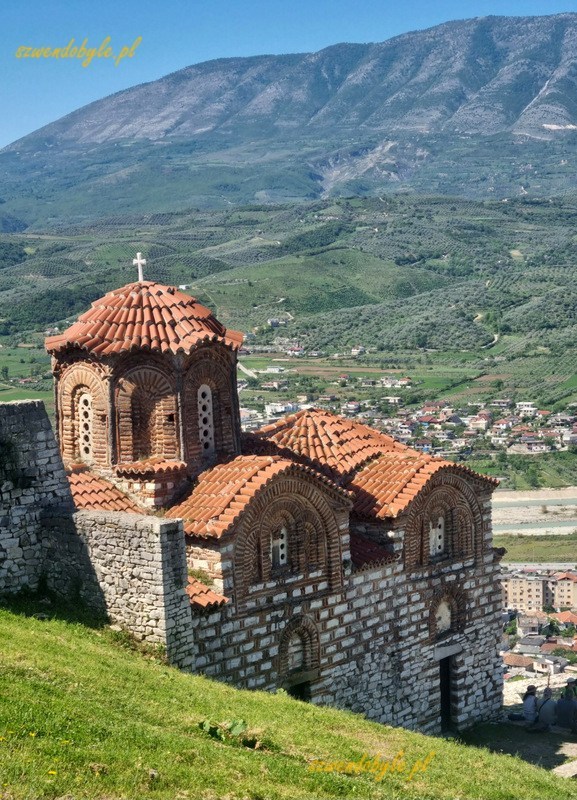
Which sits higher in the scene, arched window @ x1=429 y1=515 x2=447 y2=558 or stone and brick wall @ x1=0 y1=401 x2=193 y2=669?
stone and brick wall @ x1=0 y1=401 x2=193 y2=669

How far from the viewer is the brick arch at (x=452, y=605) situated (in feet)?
66.5

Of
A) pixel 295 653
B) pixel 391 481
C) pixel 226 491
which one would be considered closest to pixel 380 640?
pixel 295 653

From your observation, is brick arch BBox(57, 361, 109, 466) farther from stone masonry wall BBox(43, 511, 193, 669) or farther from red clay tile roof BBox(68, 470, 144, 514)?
stone masonry wall BBox(43, 511, 193, 669)

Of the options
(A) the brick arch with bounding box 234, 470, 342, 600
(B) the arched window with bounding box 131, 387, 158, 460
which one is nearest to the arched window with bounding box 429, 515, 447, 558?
(A) the brick arch with bounding box 234, 470, 342, 600

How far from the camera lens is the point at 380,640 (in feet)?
63.4

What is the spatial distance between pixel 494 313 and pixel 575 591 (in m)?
82.1

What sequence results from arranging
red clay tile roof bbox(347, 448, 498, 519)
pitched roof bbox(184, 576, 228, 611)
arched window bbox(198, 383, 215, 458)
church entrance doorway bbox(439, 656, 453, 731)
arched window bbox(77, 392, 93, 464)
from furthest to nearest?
1. church entrance doorway bbox(439, 656, 453, 731)
2. red clay tile roof bbox(347, 448, 498, 519)
3. arched window bbox(198, 383, 215, 458)
4. arched window bbox(77, 392, 93, 464)
5. pitched roof bbox(184, 576, 228, 611)

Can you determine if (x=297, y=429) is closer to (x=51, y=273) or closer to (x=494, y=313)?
(x=494, y=313)

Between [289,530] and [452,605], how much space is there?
4382mm

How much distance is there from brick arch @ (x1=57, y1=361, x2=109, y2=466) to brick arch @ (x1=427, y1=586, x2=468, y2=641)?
6.16 meters

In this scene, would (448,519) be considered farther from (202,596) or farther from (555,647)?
(555,647)

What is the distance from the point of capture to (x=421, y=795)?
12234 mm

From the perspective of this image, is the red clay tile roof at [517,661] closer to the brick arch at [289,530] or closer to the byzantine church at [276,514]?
the byzantine church at [276,514]

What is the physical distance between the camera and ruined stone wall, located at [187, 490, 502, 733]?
17.1 metres
